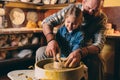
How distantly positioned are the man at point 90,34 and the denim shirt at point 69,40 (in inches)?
3.5

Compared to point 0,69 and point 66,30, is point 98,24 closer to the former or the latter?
point 66,30

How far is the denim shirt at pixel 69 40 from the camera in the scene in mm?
1564

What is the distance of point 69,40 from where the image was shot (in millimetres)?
1592

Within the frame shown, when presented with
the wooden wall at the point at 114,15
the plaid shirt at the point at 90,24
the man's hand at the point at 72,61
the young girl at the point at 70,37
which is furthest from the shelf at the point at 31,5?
the man's hand at the point at 72,61

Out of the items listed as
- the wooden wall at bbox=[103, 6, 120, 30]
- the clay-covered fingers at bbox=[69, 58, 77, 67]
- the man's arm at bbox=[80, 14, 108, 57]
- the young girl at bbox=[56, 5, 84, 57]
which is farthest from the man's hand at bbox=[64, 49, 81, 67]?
the wooden wall at bbox=[103, 6, 120, 30]

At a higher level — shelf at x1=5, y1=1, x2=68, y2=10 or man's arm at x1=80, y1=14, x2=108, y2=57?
shelf at x1=5, y1=1, x2=68, y2=10

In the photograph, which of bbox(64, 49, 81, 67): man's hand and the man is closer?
bbox(64, 49, 81, 67): man's hand

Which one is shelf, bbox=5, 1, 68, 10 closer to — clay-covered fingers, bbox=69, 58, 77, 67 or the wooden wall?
the wooden wall

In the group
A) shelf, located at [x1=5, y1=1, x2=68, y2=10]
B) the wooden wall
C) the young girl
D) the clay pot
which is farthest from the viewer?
shelf, located at [x1=5, y1=1, x2=68, y2=10]

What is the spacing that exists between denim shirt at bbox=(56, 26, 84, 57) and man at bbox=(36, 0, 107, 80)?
0.29 feet

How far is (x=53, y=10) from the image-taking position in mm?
3156

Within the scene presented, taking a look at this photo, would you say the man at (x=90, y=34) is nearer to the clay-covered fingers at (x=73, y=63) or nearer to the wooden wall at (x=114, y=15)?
the clay-covered fingers at (x=73, y=63)

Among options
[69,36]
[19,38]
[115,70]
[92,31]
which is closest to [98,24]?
[92,31]

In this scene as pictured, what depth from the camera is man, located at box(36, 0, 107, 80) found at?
144 centimetres
